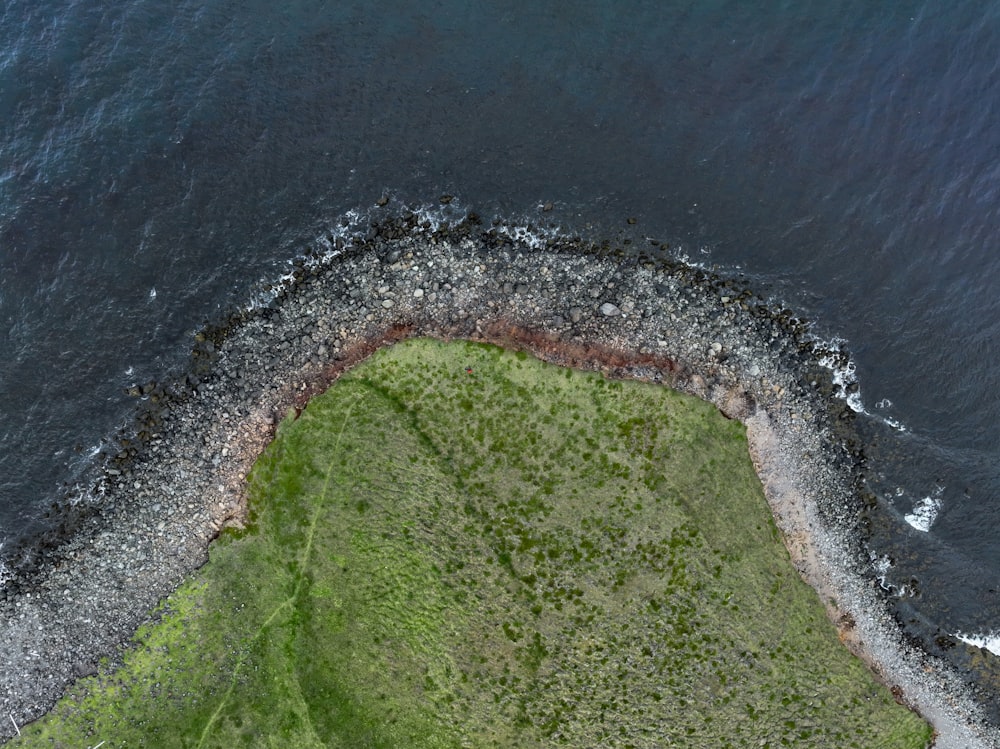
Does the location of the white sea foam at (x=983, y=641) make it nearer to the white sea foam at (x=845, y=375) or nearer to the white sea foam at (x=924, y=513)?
the white sea foam at (x=924, y=513)

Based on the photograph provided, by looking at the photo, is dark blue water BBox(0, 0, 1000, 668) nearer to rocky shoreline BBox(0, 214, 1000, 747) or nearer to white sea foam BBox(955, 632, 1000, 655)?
white sea foam BBox(955, 632, 1000, 655)

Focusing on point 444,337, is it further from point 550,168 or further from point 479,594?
point 479,594

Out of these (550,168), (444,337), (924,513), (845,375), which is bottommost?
(444,337)

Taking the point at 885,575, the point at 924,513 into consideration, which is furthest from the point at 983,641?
the point at 924,513

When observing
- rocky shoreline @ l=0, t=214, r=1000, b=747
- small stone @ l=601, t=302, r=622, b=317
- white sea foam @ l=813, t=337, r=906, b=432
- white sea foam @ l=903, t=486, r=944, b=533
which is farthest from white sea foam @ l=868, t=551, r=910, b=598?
small stone @ l=601, t=302, r=622, b=317

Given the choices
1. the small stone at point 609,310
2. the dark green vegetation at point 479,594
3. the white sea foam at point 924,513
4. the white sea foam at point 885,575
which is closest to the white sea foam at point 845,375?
the white sea foam at point 924,513
